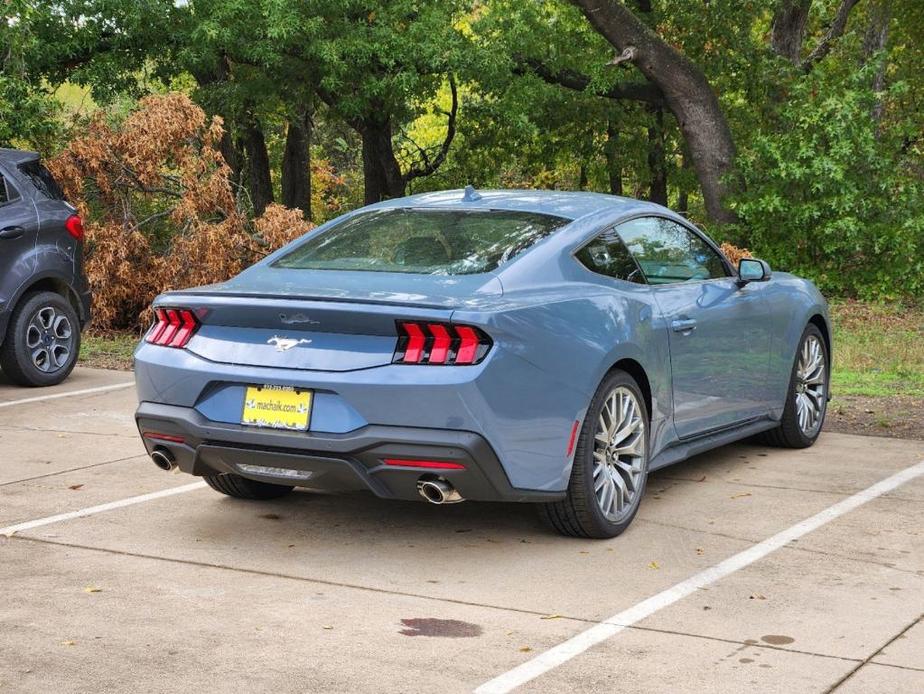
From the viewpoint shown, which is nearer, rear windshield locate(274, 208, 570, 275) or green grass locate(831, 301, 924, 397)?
rear windshield locate(274, 208, 570, 275)

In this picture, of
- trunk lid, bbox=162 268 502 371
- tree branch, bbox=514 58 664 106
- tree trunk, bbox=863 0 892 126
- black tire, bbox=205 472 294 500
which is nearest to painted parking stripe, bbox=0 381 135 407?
black tire, bbox=205 472 294 500

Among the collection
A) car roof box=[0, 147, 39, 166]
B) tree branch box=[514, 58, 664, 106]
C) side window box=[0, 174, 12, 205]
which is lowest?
side window box=[0, 174, 12, 205]

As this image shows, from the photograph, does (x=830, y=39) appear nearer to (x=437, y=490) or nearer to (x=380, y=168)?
(x=380, y=168)

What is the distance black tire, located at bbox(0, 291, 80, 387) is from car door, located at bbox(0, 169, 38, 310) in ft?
0.93

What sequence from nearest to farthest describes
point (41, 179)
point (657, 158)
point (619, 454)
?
point (619, 454) < point (41, 179) < point (657, 158)

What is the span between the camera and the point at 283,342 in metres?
5.62

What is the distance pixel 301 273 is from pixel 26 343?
5.23 metres

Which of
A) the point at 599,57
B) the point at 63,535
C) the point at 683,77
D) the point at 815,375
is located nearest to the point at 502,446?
the point at 63,535

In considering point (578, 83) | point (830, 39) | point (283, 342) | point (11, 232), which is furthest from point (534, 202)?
point (830, 39)

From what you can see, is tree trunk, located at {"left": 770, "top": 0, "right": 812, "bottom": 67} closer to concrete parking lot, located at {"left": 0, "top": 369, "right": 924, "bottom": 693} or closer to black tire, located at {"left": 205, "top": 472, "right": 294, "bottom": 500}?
concrete parking lot, located at {"left": 0, "top": 369, "right": 924, "bottom": 693}

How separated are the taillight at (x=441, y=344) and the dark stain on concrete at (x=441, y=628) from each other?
1.00 metres

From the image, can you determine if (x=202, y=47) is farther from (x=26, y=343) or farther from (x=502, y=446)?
(x=502, y=446)

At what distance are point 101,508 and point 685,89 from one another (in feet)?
54.0

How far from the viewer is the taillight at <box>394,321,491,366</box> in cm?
538
